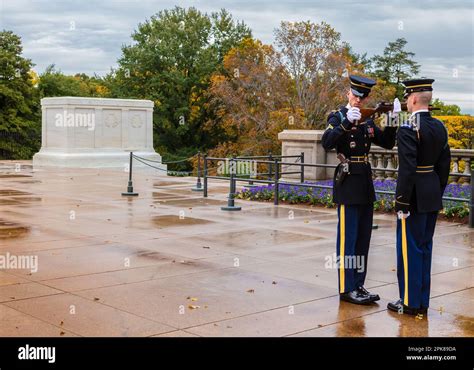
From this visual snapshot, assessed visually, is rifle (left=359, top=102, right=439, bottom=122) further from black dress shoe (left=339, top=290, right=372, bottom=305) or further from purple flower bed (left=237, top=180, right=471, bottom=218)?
purple flower bed (left=237, top=180, right=471, bottom=218)

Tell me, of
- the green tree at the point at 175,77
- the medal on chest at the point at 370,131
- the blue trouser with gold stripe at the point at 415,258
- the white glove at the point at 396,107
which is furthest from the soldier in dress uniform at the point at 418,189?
the green tree at the point at 175,77

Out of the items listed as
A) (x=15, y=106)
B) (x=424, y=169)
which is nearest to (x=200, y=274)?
(x=424, y=169)

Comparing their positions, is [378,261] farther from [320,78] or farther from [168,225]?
[320,78]

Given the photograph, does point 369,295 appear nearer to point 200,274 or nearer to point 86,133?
point 200,274

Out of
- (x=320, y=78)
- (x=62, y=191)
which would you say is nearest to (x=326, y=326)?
(x=62, y=191)

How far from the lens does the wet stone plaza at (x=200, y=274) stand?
6.02 meters

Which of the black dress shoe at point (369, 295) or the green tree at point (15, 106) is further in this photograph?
the green tree at point (15, 106)

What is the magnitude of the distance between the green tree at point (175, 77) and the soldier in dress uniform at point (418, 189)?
1666 inches

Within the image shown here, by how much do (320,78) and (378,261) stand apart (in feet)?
111

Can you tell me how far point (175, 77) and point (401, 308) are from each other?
43573 mm

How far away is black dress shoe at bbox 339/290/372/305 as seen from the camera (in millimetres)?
6691

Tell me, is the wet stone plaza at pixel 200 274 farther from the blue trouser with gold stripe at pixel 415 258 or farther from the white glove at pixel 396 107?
the white glove at pixel 396 107

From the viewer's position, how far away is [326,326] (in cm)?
601

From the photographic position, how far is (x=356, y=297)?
22.0 ft
